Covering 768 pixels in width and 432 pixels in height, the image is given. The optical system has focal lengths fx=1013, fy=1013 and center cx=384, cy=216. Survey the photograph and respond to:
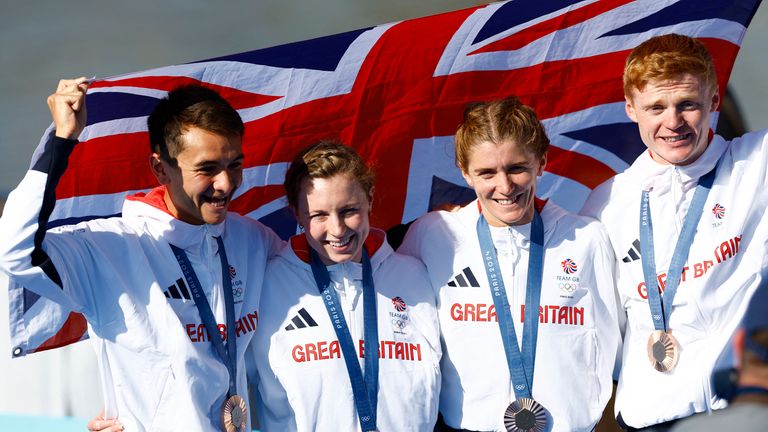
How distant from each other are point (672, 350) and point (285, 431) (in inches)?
47.9

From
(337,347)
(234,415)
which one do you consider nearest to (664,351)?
(337,347)

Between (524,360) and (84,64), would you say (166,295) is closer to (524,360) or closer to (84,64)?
(524,360)

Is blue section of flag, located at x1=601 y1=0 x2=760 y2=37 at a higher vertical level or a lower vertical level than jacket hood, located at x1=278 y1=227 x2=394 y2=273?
higher

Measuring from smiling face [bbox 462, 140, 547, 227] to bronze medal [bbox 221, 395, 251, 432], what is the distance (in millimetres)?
986

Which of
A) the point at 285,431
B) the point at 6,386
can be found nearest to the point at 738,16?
the point at 285,431

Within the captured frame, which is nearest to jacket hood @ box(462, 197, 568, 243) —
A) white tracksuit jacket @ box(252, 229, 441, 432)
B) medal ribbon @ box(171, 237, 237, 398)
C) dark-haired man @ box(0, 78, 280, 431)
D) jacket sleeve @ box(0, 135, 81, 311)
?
white tracksuit jacket @ box(252, 229, 441, 432)

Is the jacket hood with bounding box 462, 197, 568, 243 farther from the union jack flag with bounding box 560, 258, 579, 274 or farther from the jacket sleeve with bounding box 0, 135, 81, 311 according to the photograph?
the jacket sleeve with bounding box 0, 135, 81, 311

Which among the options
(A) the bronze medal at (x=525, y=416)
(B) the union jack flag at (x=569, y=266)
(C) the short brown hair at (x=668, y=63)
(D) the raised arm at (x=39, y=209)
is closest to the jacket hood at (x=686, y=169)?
(C) the short brown hair at (x=668, y=63)

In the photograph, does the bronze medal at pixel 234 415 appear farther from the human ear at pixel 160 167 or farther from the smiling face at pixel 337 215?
the human ear at pixel 160 167

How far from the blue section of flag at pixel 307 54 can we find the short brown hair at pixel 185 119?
3.17 ft

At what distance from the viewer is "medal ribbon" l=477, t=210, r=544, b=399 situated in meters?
3.11

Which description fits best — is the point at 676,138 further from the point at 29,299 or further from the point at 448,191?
the point at 29,299

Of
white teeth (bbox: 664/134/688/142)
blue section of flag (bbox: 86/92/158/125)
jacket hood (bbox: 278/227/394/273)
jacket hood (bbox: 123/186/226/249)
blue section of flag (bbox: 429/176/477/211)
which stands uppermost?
blue section of flag (bbox: 86/92/158/125)

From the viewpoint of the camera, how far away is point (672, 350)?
310 cm
